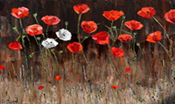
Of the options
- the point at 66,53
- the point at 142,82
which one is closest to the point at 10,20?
the point at 66,53

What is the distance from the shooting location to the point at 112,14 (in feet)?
3.99

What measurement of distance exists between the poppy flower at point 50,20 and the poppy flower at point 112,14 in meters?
0.30

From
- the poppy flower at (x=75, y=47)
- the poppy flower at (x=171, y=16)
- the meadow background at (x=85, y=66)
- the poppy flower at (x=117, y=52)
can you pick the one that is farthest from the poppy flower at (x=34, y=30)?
the poppy flower at (x=171, y=16)

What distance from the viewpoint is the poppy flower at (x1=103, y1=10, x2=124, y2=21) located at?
121cm

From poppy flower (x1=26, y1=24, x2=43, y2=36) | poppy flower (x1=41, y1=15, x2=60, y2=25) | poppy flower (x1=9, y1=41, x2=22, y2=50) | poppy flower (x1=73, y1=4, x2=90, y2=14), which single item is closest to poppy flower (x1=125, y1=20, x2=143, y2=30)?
poppy flower (x1=73, y1=4, x2=90, y2=14)

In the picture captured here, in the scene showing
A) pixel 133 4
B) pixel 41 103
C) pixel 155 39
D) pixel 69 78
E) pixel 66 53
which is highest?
pixel 133 4

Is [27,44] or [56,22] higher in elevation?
[56,22]

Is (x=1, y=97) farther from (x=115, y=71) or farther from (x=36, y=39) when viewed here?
(x=115, y=71)

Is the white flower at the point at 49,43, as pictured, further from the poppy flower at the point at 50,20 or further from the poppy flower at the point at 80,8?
the poppy flower at the point at 80,8

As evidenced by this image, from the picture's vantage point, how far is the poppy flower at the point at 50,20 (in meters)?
1.21

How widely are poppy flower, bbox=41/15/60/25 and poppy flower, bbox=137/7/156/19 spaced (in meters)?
0.51

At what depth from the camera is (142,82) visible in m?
1.24

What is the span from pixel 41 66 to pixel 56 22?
11.3 inches

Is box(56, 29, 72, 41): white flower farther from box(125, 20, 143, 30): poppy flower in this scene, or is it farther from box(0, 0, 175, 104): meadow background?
box(125, 20, 143, 30): poppy flower
